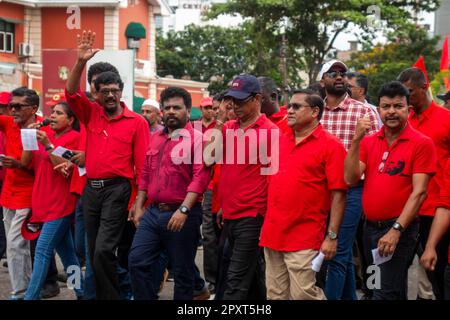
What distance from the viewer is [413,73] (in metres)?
7.27

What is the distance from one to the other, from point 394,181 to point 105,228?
2.59m

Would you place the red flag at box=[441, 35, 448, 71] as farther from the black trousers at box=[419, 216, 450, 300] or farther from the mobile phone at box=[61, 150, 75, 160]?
the mobile phone at box=[61, 150, 75, 160]

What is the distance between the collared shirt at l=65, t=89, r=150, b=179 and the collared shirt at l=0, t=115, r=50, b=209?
118cm

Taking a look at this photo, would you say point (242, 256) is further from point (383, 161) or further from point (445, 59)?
point (445, 59)

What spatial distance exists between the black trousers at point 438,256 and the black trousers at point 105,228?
8.22 feet

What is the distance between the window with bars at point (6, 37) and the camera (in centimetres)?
3902

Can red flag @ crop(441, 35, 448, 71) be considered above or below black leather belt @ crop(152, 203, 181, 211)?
above

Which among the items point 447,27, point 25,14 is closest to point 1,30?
point 25,14

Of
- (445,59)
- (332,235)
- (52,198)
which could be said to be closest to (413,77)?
(332,235)

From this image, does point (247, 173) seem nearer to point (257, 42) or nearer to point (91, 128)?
point (91, 128)

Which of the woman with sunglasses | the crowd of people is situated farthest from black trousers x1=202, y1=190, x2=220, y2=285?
the woman with sunglasses

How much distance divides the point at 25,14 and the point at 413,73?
3615 centimetres

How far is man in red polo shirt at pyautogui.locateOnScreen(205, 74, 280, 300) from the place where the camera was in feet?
22.5

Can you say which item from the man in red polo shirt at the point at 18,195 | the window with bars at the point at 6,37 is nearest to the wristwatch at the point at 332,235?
the man in red polo shirt at the point at 18,195
